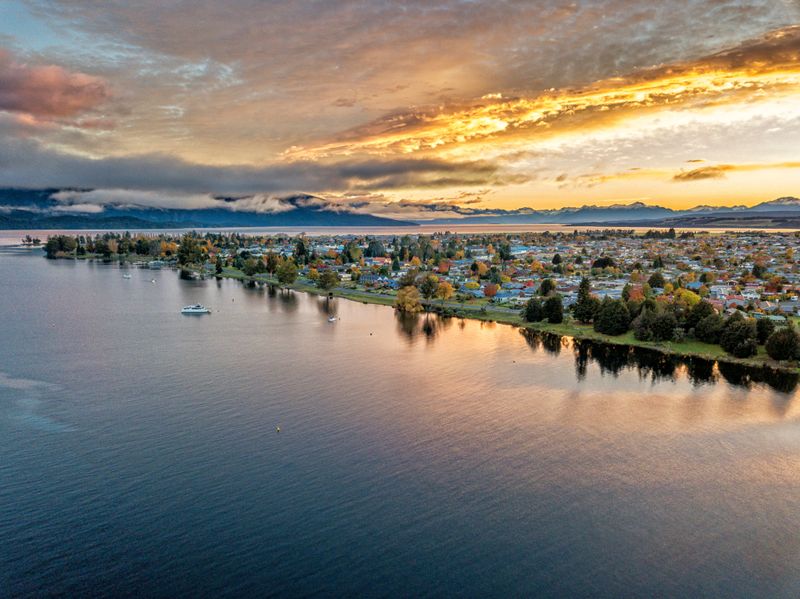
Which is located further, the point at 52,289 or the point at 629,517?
the point at 52,289

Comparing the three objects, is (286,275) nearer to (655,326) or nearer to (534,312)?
(534,312)

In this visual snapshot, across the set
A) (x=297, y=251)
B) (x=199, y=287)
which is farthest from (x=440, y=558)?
(x=297, y=251)

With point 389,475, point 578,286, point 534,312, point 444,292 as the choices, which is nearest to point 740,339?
point 534,312

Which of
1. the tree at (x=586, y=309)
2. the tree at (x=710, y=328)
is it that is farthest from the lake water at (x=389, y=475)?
the tree at (x=586, y=309)

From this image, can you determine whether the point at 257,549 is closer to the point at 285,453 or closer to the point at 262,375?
the point at 285,453

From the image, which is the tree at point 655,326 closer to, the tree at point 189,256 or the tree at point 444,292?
the tree at point 444,292

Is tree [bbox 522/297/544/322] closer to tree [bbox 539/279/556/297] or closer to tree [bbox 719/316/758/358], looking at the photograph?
tree [bbox 539/279/556/297]
